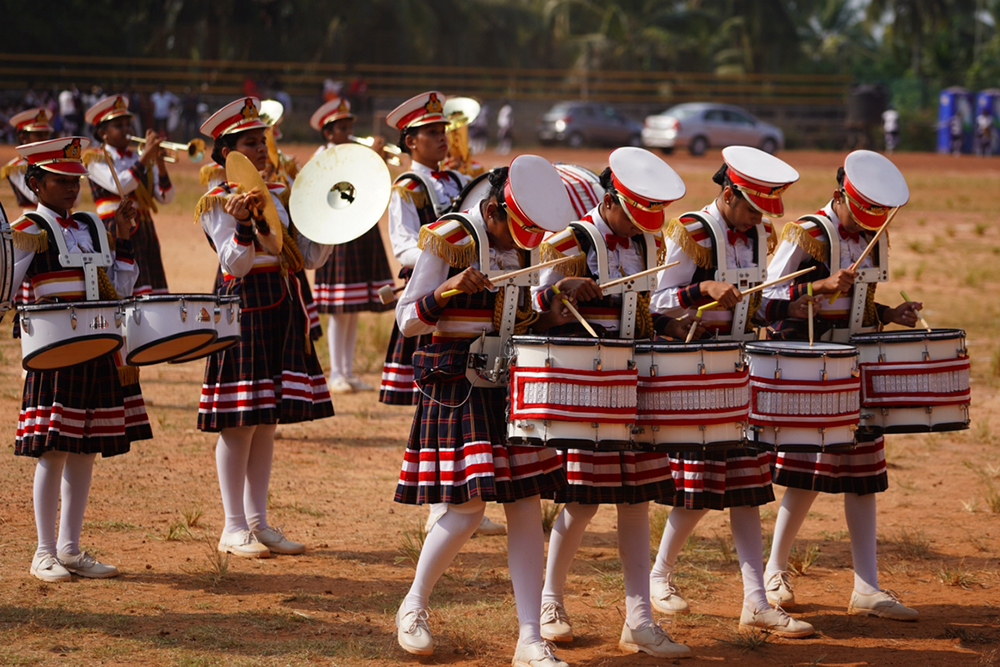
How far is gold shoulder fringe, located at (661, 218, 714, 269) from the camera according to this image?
539cm

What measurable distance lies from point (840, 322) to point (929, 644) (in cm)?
148

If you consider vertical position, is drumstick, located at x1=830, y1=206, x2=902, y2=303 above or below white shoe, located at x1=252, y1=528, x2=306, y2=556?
above

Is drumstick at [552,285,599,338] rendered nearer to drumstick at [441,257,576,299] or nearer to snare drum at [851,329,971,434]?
drumstick at [441,257,576,299]

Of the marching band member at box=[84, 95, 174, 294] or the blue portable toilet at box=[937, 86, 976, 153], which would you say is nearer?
the marching band member at box=[84, 95, 174, 294]

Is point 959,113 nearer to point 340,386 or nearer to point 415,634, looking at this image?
point 340,386

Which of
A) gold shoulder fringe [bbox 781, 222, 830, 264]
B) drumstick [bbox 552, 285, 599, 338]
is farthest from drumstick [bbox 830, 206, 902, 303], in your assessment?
drumstick [bbox 552, 285, 599, 338]

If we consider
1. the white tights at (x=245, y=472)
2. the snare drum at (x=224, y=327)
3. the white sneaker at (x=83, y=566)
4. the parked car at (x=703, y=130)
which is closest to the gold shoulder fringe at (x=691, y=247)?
the snare drum at (x=224, y=327)

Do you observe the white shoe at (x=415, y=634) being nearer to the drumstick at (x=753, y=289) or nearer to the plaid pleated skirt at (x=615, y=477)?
the plaid pleated skirt at (x=615, y=477)

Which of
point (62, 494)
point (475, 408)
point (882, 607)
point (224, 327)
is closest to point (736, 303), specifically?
point (475, 408)

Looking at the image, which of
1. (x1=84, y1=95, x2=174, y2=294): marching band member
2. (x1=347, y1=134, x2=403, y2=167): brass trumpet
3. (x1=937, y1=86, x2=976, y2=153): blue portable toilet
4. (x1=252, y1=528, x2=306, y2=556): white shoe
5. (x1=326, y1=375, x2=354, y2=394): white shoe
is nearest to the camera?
(x1=252, y1=528, x2=306, y2=556): white shoe

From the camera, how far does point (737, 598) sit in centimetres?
605

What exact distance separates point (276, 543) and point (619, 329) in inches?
97.3

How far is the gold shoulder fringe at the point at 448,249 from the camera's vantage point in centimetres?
482

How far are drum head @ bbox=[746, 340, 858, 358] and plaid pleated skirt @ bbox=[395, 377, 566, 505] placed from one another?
3.15ft
